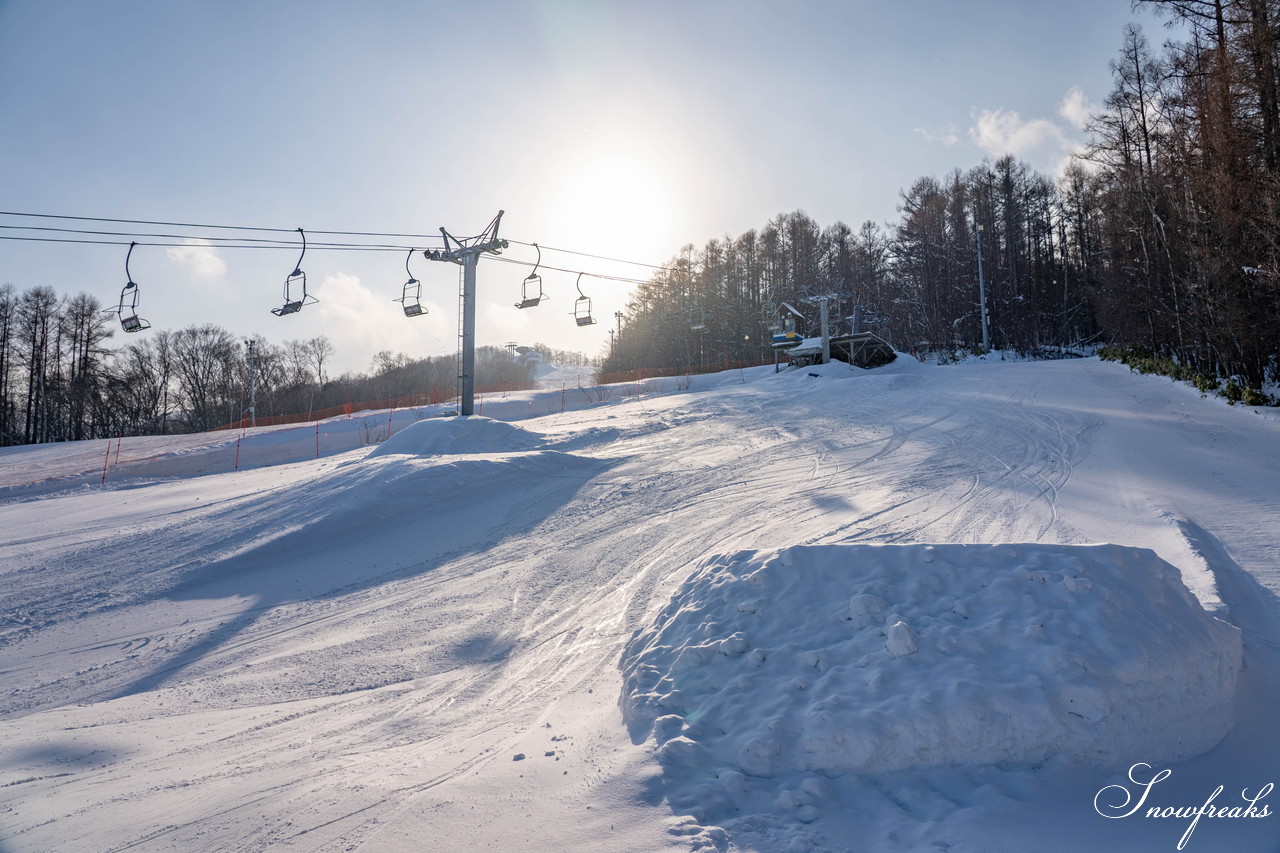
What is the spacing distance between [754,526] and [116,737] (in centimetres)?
754

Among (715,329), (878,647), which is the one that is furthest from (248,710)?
(715,329)

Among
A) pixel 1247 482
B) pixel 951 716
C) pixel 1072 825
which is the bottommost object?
pixel 1072 825

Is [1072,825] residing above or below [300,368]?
below

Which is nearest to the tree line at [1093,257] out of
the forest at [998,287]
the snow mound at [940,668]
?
the forest at [998,287]

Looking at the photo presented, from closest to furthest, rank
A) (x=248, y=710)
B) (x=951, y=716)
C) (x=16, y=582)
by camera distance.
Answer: (x=951, y=716)
(x=248, y=710)
(x=16, y=582)

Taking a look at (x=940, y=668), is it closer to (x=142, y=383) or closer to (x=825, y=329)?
(x=825, y=329)

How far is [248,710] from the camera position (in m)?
5.15

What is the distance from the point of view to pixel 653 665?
4.75m

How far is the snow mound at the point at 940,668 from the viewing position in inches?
137

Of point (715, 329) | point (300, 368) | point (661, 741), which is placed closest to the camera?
point (661, 741)

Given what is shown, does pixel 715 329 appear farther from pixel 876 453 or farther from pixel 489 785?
pixel 489 785

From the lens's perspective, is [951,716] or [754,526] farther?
[754,526]

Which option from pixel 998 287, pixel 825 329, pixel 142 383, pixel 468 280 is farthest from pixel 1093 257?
pixel 142 383

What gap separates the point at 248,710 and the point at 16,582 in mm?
5883
